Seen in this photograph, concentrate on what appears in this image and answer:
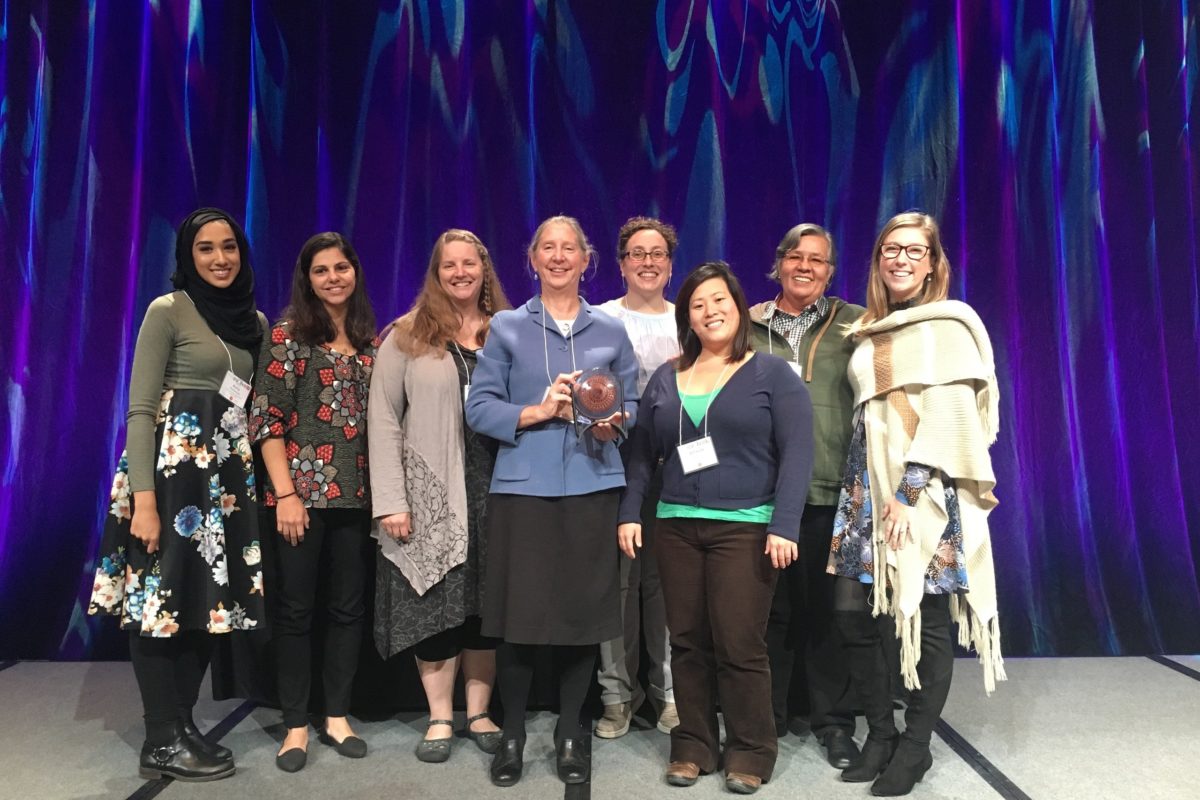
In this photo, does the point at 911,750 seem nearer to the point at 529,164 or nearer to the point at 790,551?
the point at 790,551

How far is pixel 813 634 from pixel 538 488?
104 cm

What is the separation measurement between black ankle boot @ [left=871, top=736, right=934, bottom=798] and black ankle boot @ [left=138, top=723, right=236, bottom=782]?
69.8 inches

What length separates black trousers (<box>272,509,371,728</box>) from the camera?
236cm

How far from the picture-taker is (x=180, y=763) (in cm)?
225

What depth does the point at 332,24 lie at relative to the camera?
11.2ft

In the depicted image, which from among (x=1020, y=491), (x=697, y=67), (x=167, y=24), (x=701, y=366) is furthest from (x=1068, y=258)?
(x=167, y=24)

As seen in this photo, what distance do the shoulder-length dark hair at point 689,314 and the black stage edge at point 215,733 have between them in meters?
1.80

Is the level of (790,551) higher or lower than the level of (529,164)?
lower

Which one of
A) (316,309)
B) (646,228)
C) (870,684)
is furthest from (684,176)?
(870,684)

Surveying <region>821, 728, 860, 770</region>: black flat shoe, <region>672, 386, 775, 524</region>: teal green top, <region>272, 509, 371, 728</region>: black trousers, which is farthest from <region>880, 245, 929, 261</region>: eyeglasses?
<region>272, 509, 371, 728</region>: black trousers

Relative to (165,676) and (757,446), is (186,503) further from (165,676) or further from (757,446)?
(757,446)

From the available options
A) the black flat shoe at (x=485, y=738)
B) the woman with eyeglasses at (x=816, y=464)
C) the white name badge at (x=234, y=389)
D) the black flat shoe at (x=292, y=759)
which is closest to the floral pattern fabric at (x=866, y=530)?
the woman with eyeglasses at (x=816, y=464)

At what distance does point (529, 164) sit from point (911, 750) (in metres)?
2.52

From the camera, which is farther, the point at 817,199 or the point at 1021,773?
the point at 817,199
